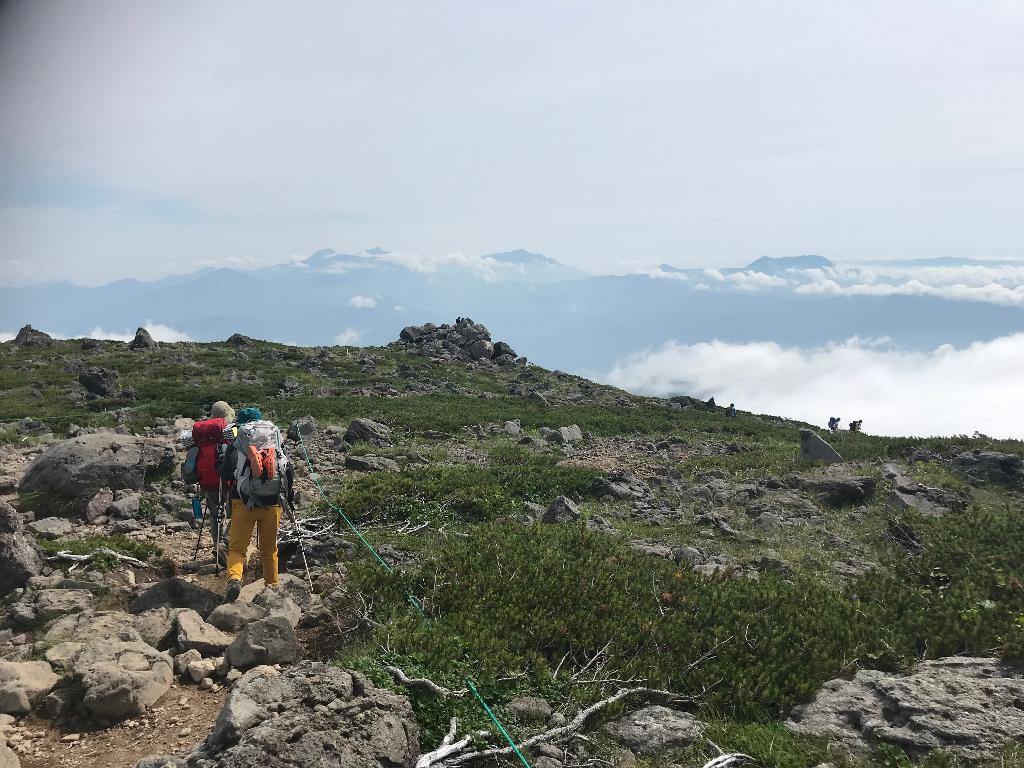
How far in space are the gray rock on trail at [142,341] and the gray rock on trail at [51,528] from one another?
1762 inches

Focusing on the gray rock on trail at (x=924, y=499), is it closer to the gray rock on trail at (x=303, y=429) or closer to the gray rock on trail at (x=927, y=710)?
the gray rock on trail at (x=927, y=710)

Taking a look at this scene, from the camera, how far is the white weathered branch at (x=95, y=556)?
816 cm

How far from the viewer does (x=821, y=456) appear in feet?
66.7

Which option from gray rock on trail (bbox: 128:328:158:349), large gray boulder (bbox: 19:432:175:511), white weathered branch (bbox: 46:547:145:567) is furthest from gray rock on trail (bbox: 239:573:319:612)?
gray rock on trail (bbox: 128:328:158:349)

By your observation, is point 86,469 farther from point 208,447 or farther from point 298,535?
point 298,535

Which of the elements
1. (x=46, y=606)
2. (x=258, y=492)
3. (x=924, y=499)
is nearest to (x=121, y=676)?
(x=46, y=606)

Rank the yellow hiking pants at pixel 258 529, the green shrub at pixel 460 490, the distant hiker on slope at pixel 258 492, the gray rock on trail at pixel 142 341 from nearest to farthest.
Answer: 1. the distant hiker on slope at pixel 258 492
2. the yellow hiking pants at pixel 258 529
3. the green shrub at pixel 460 490
4. the gray rock on trail at pixel 142 341

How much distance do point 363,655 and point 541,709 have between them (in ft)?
5.78

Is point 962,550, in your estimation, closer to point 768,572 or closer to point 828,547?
point 828,547

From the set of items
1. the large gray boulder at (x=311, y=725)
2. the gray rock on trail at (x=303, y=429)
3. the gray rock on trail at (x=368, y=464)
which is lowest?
the gray rock on trail at (x=368, y=464)

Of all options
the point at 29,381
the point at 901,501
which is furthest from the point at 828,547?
the point at 29,381

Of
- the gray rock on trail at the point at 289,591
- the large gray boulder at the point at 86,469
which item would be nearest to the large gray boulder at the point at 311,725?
the gray rock on trail at the point at 289,591

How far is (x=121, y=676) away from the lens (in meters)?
5.15

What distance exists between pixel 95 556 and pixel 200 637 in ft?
11.4
